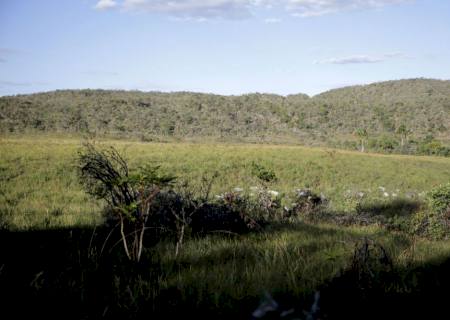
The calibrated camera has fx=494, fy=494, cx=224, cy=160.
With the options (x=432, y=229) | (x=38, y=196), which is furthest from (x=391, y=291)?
(x=38, y=196)

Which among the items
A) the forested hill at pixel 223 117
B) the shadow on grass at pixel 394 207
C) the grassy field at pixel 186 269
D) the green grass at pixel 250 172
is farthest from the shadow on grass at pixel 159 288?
the forested hill at pixel 223 117

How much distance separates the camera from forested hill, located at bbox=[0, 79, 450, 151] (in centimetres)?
8206

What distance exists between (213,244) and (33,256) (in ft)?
5.62

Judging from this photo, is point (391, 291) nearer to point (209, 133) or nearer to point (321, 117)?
point (209, 133)

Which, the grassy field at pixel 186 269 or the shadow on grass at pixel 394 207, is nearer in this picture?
the grassy field at pixel 186 269

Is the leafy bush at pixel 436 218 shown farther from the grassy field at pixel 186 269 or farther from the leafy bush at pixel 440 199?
the grassy field at pixel 186 269

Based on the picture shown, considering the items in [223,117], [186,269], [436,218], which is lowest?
[436,218]

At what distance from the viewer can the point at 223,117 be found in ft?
328

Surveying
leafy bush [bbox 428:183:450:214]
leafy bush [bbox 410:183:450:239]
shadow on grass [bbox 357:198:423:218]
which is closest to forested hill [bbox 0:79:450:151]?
shadow on grass [bbox 357:198:423:218]

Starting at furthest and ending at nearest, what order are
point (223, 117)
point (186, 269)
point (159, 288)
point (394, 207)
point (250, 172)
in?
point (223, 117) < point (250, 172) < point (394, 207) < point (186, 269) < point (159, 288)

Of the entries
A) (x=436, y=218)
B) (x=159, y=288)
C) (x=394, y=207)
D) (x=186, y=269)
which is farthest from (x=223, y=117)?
(x=159, y=288)

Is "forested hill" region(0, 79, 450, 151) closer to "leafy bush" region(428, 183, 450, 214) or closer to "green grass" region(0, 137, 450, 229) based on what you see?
"green grass" region(0, 137, 450, 229)

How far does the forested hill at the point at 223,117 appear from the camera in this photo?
3231 inches

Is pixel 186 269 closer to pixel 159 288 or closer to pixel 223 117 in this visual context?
pixel 159 288
